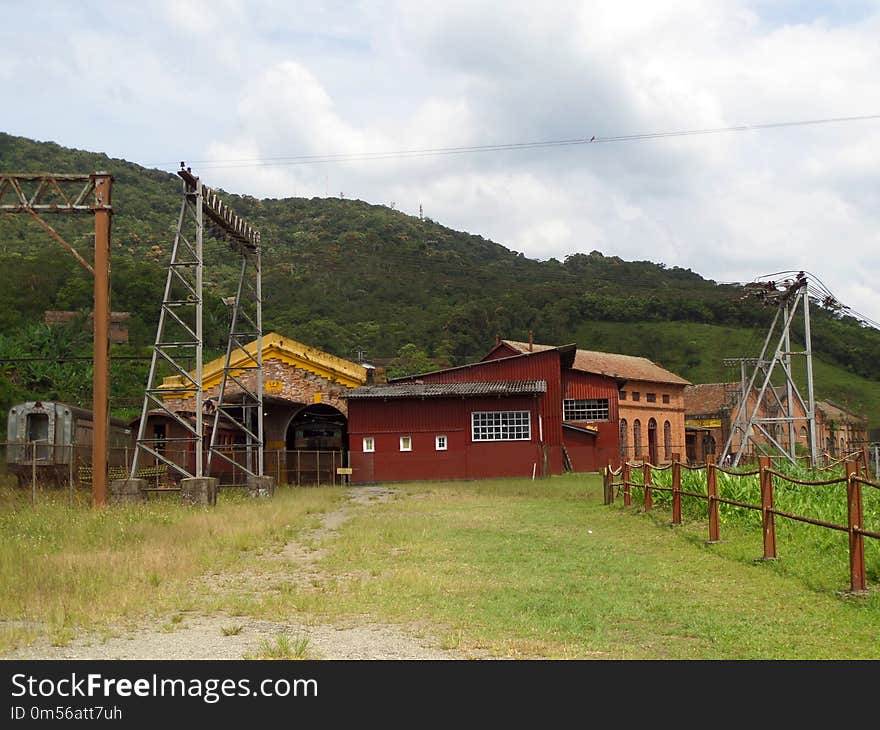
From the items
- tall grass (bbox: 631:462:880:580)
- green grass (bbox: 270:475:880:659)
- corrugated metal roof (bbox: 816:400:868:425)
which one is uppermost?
corrugated metal roof (bbox: 816:400:868:425)

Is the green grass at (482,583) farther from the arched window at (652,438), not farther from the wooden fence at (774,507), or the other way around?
the arched window at (652,438)

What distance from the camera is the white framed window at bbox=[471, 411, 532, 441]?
120 feet

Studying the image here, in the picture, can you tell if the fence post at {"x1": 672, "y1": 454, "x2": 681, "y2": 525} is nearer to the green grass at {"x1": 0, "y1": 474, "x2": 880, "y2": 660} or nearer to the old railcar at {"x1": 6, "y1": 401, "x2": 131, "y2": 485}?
the green grass at {"x1": 0, "y1": 474, "x2": 880, "y2": 660}

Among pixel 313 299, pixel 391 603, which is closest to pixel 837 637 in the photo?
pixel 391 603

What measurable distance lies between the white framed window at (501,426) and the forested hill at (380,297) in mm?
24309

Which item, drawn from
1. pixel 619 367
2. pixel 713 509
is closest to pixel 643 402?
pixel 619 367

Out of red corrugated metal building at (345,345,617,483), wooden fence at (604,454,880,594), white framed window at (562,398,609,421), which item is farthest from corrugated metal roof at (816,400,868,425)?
wooden fence at (604,454,880,594)

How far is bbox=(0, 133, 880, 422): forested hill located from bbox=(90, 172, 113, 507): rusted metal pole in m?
31.4

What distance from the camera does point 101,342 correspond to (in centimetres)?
2209

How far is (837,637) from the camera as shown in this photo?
773 cm

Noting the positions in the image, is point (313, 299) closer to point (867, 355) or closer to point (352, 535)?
point (867, 355)

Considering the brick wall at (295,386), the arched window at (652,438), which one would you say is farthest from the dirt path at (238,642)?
the arched window at (652,438)

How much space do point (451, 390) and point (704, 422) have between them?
114 feet

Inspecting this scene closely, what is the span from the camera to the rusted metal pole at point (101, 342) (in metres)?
21.9
